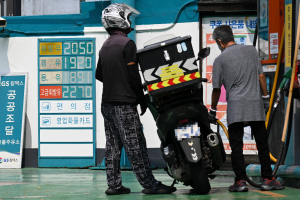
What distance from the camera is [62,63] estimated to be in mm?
9344

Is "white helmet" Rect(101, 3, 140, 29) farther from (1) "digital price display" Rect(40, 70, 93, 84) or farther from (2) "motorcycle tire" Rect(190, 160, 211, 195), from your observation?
(1) "digital price display" Rect(40, 70, 93, 84)

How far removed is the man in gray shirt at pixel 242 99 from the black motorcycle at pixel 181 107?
16.3 inches

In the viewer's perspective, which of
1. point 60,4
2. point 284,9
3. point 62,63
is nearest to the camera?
point 284,9

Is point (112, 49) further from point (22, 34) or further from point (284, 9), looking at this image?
point (22, 34)

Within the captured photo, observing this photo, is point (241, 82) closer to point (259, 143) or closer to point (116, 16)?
point (259, 143)

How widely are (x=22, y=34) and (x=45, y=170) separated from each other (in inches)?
120

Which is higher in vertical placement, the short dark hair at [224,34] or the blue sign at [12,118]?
the short dark hair at [224,34]

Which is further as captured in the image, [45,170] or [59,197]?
[45,170]

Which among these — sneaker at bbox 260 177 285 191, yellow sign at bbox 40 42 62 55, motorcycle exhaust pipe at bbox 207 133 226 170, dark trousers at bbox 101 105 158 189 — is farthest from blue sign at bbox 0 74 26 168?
sneaker at bbox 260 177 285 191

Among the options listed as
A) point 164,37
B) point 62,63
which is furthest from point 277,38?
point 62,63

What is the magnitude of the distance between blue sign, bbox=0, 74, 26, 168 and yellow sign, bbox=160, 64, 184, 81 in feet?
18.9

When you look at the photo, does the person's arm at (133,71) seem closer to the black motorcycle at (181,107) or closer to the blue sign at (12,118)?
the black motorcycle at (181,107)

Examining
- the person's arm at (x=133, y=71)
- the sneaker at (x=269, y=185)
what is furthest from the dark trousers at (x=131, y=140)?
the sneaker at (x=269, y=185)

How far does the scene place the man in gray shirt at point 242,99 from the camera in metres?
4.73
